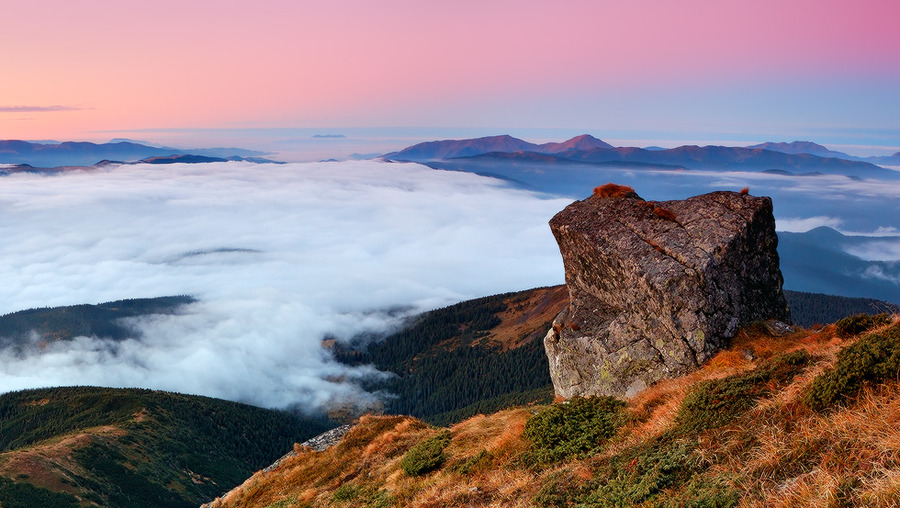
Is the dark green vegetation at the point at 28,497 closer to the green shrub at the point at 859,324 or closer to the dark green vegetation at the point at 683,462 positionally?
the dark green vegetation at the point at 683,462

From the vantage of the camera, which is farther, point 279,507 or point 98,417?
point 98,417

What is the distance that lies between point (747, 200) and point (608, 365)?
30.2 feet

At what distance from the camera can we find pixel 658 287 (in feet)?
64.8

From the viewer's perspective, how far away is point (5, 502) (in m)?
88.3

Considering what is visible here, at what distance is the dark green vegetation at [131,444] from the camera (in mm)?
107062

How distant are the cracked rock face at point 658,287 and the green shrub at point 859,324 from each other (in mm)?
3631

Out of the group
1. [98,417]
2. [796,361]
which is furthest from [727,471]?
[98,417]

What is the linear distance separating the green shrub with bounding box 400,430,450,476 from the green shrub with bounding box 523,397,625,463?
417 cm

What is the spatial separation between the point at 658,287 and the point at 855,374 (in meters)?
9.30

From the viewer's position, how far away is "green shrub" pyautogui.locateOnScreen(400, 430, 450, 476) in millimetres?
18797

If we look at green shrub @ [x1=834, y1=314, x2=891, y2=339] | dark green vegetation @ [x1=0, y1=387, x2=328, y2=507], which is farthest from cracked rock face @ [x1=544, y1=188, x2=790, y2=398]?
dark green vegetation @ [x1=0, y1=387, x2=328, y2=507]

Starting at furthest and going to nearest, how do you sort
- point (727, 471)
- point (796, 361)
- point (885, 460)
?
1. point (796, 361)
2. point (727, 471)
3. point (885, 460)

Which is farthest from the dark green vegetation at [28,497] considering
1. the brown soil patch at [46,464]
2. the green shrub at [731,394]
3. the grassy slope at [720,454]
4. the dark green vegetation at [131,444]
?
the green shrub at [731,394]

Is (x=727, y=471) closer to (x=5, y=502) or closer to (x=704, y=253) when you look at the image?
(x=704, y=253)
